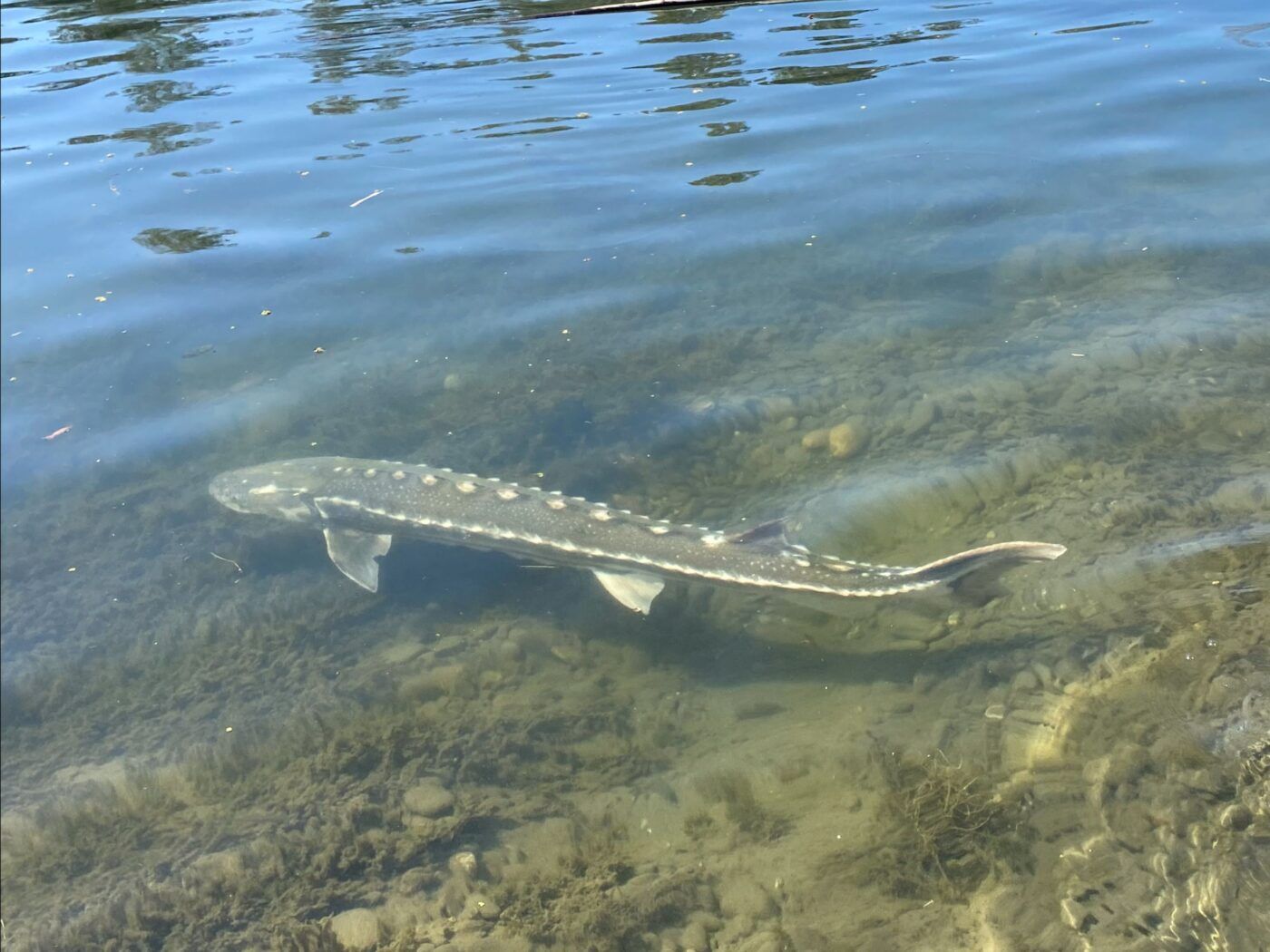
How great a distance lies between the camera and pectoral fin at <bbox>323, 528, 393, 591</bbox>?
6254mm

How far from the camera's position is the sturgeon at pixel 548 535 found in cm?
503

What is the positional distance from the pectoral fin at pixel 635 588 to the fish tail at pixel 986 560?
55.6 inches

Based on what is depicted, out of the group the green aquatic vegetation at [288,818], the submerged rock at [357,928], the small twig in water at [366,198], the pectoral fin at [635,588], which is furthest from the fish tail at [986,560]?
the small twig in water at [366,198]

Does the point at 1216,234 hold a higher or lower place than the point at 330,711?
higher

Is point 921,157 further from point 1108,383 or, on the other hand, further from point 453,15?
point 453,15

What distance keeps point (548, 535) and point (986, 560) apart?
234 centimetres

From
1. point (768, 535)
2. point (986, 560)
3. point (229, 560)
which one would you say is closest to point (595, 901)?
point (768, 535)

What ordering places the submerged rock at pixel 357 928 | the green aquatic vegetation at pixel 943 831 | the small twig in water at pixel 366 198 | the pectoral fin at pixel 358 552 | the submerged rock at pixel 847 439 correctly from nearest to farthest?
1. the green aquatic vegetation at pixel 943 831
2. the submerged rock at pixel 357 928
3. the pectoral fin at pixel 358 552
4. the submerged rock at pixel 847 439
5. the small twig in water at pixel 366 198

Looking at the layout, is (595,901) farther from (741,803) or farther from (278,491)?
(278,491)

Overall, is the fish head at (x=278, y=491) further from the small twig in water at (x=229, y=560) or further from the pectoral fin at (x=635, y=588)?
the pectoral fin at (x=635, y=588)

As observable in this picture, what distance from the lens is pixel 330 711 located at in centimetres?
540

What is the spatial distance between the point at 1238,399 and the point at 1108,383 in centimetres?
74

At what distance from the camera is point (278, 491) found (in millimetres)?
6609

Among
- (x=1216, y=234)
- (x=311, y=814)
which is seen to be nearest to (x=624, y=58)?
(x=1216, y=234)
